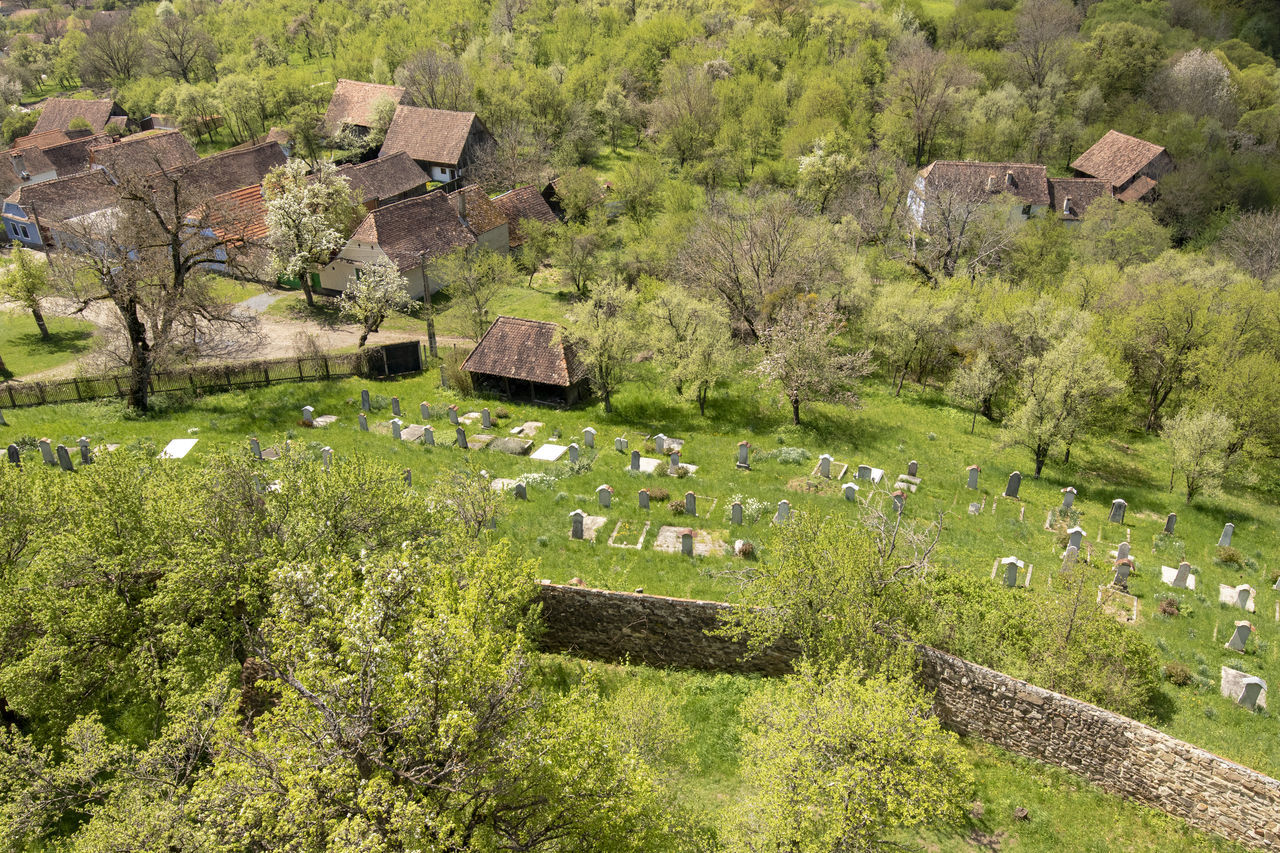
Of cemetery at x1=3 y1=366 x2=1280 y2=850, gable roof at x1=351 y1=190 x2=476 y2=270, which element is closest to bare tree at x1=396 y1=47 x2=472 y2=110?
gable roof at x1=351 y1=190 x2=476 y2=270

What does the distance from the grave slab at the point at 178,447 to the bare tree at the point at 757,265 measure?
26952 mm

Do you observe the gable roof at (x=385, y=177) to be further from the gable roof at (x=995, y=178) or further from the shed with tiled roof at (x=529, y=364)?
the gable roof at (x=995, y=178)

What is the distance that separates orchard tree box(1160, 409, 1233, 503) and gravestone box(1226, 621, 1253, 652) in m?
9.65

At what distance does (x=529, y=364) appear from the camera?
39.3 m

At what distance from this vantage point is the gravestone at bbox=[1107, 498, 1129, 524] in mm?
30000

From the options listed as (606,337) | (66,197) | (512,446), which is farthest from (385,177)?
(512,446)

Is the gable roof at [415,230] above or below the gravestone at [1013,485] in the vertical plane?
above

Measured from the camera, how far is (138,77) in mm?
98125

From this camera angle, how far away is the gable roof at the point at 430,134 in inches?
2751

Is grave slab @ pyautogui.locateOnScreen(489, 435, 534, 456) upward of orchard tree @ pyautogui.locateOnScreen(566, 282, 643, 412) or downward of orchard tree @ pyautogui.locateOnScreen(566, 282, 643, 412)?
downward

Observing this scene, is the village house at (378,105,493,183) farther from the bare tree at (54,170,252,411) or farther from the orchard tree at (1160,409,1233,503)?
the orchard tree at (1160,409,1233,503)

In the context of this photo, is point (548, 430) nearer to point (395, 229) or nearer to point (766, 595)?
point (766, 595)

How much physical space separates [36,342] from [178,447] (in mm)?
22620

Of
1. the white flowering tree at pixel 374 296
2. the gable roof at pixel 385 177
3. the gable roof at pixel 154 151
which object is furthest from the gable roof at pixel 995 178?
the gable roof at pixel 154 151
